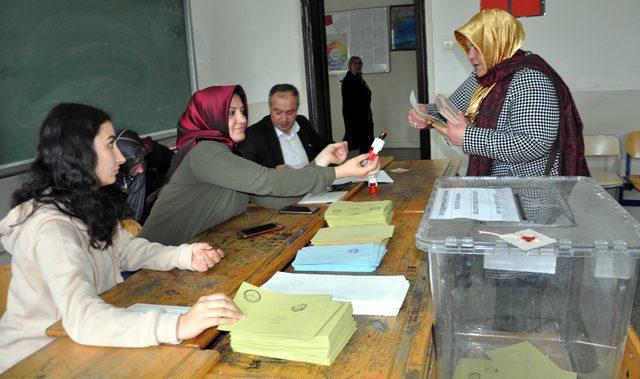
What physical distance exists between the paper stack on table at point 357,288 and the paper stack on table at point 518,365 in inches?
8.6

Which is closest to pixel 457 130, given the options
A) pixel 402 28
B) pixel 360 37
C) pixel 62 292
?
pixel 62 292

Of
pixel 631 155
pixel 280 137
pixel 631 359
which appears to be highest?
pixel 280 137

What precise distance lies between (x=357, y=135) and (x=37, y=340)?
6.59 metres

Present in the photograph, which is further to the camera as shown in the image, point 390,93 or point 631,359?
point 390,93

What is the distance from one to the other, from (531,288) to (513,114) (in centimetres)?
102

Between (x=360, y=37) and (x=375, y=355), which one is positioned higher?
(x=360, y=37)

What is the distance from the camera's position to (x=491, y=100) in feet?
6.98

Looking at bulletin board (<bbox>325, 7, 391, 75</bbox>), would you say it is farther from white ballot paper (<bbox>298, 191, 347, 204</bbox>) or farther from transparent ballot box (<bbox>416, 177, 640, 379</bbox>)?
transparent ballot box (<bbox>416, 177, 640, 379</bbox>)

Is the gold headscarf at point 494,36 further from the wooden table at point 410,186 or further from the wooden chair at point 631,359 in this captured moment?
the wooden chair at point 631,359

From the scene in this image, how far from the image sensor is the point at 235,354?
43.9 inches

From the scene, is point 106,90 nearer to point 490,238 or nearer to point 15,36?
point 15,36

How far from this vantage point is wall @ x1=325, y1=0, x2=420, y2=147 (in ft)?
26.5

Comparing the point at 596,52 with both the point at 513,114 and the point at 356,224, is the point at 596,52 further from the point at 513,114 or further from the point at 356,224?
the point at 356,224

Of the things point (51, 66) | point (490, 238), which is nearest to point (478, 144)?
point (490, 238)
